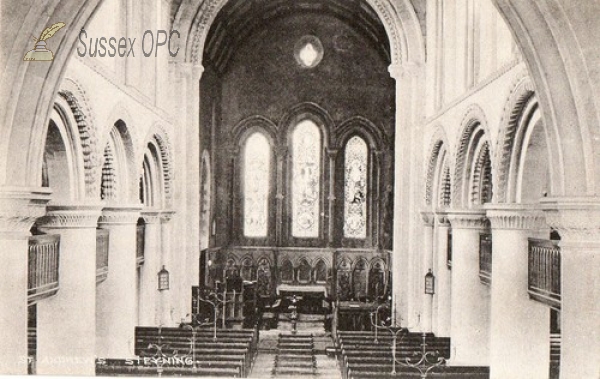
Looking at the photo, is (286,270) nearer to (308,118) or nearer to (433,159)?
(308,118)

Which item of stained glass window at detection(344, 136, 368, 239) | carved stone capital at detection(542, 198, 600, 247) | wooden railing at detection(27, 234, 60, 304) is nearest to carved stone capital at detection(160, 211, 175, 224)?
wooden railing at detection(27, 234, 60, 304)

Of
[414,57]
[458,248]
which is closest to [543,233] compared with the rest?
[458,248]

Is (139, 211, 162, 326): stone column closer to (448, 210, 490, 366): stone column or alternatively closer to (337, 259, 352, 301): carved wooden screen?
(448, 210, 490, 366): stone column

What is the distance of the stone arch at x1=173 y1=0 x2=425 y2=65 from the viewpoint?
2019cm

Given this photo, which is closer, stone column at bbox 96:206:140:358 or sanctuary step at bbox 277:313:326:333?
stone column at bbox 96:206:140:358

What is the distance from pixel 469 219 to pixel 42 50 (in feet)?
32.8

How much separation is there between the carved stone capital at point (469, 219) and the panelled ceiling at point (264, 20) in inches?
440

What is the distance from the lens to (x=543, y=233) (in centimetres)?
1193

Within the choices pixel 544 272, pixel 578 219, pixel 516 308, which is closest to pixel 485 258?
pixel 516 308

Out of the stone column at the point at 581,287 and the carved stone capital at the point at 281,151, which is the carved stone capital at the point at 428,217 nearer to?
the carved stone capital at the point at 281,151

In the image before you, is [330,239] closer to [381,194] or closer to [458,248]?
[381,194]

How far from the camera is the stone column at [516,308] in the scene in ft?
38.1

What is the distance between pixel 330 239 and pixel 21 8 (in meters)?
21.6

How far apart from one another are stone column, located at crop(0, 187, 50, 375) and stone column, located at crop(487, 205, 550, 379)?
7423mm
